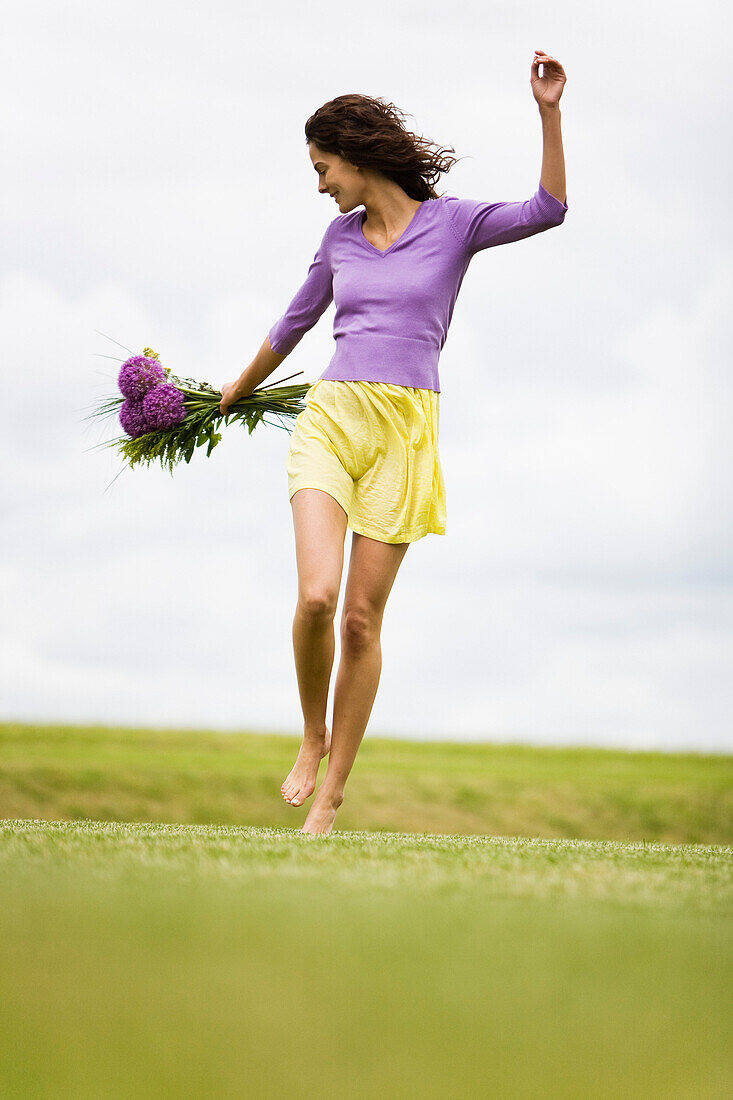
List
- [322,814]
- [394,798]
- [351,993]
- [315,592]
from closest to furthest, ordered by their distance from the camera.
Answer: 1. [351,993]
2. [315,592]
3. [322,814]
4. [394,798]

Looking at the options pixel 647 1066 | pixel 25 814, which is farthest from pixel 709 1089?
pixel 25 814

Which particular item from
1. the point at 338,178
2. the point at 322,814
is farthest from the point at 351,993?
the point at 338,178

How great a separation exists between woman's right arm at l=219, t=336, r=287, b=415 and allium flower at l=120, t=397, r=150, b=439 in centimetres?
31

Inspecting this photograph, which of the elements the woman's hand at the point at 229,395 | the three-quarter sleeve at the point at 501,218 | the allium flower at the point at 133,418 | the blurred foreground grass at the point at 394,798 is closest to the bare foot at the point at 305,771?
the woman's hand at the point at 229,395

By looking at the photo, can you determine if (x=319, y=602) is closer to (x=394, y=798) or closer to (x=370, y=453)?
(x=370, y=453)

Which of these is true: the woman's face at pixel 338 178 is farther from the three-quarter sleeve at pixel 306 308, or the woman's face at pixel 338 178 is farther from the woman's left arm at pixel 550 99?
the woman's left arm at pixel 550 99

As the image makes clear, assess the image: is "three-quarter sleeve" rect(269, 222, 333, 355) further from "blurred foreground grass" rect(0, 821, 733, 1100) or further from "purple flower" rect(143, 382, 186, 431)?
"blurred foreground grass" rect(0, 821, 733, 1100)

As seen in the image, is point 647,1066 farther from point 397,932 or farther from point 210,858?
point 210,858

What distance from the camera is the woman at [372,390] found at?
3.15 meters

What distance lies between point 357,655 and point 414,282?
1.15 metres

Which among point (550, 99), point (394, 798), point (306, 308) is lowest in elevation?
point (394, 798)

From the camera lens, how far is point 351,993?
0.96 meters

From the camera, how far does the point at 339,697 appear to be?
324 centimetres

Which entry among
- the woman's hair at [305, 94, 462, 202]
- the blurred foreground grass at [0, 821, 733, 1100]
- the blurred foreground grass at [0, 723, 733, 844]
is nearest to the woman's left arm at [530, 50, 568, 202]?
the woman's hair at [305, 94, 462, 202]
